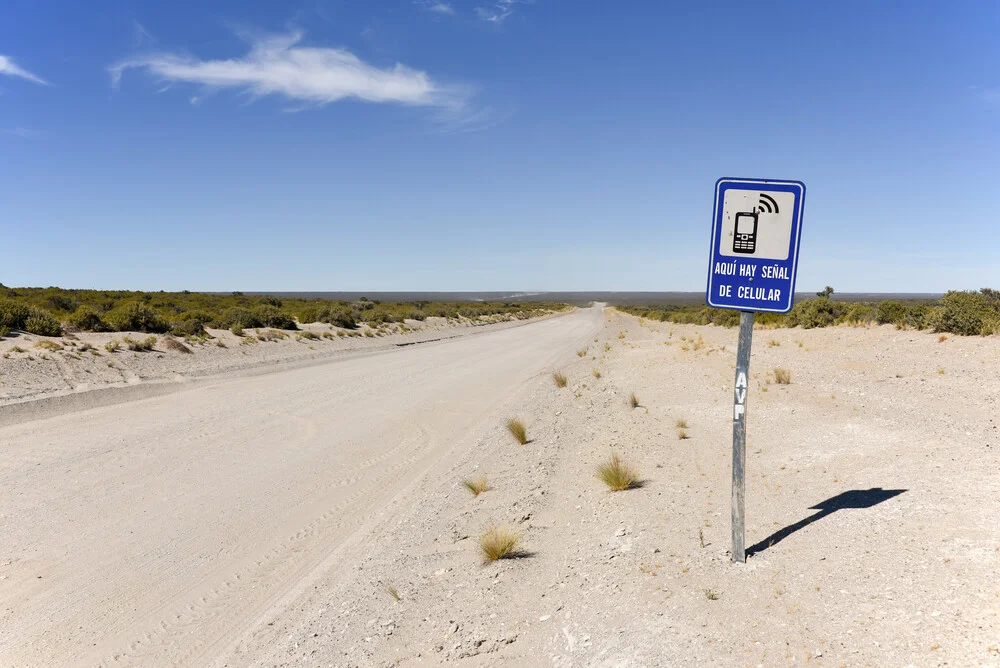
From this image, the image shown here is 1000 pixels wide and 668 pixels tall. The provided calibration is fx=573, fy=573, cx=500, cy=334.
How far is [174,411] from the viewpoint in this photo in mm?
13578

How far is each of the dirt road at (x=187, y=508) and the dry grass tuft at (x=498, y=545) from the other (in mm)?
1757

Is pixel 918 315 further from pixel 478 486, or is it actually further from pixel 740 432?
pixel 740 432

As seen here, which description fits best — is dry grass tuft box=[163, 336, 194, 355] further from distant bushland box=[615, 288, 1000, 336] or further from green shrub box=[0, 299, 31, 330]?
distant bushland box=[615, 288, 1000, 336]

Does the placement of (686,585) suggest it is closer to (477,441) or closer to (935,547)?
(935,547)

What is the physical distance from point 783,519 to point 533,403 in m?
9.49

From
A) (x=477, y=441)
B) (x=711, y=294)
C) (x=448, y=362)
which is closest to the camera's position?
(x=711, y=294)

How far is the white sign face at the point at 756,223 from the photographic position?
4066mm

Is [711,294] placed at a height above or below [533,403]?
above

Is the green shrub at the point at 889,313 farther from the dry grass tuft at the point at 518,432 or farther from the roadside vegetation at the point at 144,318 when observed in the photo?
the roadside vegetation at the point at 144,318

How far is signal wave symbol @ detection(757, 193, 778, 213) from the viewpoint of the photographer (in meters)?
4.08

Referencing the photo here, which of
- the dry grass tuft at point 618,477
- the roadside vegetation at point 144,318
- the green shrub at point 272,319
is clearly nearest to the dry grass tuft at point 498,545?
the dry grass tuft at point 618,477

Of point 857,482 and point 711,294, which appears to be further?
point 857,482

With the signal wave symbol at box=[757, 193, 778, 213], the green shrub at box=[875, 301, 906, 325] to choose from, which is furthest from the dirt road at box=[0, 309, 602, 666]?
the green shrub at box=[875, 301, 906, 325]

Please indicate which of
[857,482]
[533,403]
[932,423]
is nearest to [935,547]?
[857,482]
